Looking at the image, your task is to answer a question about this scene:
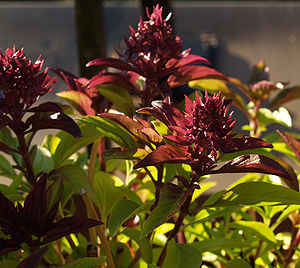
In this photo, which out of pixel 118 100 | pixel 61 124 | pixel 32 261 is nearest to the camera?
pixel 32 261

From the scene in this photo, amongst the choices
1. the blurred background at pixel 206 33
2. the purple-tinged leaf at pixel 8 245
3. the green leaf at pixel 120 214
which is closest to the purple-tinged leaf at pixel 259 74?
the green leaf at pixel 120 214

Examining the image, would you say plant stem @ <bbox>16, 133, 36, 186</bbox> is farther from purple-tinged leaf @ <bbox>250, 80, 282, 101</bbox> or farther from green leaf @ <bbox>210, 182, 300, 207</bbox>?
purple-tinged leaf @ <bbox>250, 80, 282, 101</bbox>

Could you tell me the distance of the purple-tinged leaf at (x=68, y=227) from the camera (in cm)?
56

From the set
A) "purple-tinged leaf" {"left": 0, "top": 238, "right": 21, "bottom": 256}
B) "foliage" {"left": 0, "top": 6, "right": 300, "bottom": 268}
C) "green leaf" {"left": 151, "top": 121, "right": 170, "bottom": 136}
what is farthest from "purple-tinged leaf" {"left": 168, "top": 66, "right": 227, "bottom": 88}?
"purple-tinged leaf" {"left": 0, "top": 238, "right": 21, "bottom": 256}

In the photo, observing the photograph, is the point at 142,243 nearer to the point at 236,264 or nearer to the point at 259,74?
the point at 236,264

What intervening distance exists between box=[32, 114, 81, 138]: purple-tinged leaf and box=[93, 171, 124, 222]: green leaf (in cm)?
15

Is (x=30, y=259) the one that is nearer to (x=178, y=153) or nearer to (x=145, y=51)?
(x=178, y=153)

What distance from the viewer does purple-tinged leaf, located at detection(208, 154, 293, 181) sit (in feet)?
1.71

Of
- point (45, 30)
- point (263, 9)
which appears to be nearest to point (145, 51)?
point (45, 30)

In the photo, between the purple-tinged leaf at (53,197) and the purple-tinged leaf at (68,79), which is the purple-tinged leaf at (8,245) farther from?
the purple-tinged leaf at (68,79)

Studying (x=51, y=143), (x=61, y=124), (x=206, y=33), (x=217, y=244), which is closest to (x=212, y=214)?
(x=217, y=244)

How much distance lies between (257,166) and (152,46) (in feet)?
0.80

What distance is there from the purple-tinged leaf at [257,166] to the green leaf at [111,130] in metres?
0.13

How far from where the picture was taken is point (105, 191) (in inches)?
28.8
